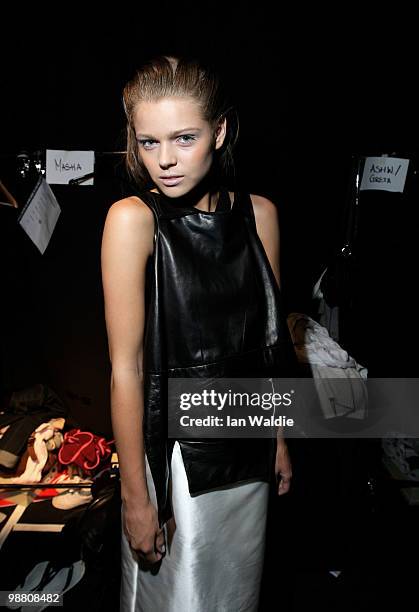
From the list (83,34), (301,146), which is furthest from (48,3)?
(301,146)

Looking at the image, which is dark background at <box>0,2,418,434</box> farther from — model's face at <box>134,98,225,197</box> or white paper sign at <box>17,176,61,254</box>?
model's face at <box>134,98,225,197</box>

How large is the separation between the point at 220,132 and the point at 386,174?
4.23ft

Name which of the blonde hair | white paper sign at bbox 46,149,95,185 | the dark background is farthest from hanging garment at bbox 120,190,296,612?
white paper sign at bbox 46,149,95,185

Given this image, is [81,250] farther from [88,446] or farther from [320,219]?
[320,219]

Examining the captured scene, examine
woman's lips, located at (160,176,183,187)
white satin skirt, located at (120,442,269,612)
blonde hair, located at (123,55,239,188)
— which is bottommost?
white satin skirt, located at (120,442,269,612)

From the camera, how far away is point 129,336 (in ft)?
3.80

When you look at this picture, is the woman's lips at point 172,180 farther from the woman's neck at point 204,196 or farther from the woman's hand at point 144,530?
the woman's hand at point 144,530

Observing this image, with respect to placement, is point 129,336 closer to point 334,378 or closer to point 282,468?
point 282,468

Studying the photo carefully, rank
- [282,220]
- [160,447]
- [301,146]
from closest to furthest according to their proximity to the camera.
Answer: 1. [160,447]
2. [301,146]
3. [282,220]

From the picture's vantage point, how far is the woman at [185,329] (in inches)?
44.1

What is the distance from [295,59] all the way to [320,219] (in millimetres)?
793

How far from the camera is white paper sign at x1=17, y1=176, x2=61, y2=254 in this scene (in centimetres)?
217

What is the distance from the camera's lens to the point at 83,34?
2119 mm

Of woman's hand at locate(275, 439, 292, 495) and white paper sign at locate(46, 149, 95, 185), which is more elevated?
white paper sign at locate(46, 149, 95, 185)
